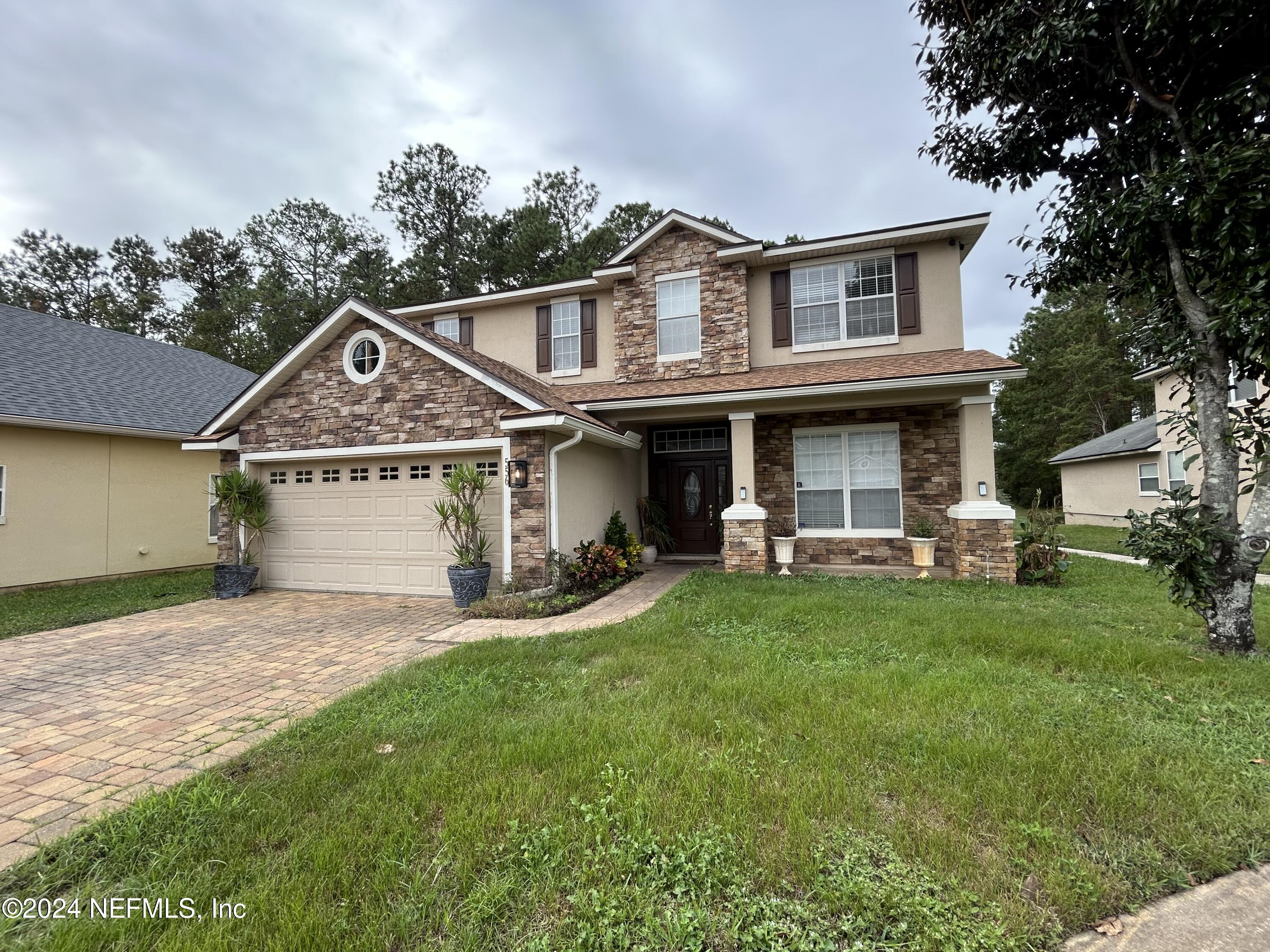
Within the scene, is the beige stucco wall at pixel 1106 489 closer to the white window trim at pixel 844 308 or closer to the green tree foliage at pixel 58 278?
the white window trim at pixel 844 308

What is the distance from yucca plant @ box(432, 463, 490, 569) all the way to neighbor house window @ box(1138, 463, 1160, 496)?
20065 mm

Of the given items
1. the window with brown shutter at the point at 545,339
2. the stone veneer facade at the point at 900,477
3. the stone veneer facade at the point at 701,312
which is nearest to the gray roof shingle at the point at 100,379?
the window with brown shutter at the point at 545,339

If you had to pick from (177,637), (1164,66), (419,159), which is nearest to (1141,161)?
(1164,66)

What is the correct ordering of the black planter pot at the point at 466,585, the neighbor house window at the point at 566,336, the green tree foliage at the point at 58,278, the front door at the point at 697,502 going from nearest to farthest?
the black planter pot at the point at 466,585 → the front door at the point at 697,502 → the neighbor house window at the point at 566,336 → the green tree foliage at the point at 58,278

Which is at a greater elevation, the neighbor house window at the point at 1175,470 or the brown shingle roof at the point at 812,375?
the brown shingle roof at the point at 812,375

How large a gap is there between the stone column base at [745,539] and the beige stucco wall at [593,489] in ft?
7.40

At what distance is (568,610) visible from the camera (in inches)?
277

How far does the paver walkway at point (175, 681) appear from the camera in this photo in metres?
2.96

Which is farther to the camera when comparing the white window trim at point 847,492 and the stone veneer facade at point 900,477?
the white window trim at point 847,492

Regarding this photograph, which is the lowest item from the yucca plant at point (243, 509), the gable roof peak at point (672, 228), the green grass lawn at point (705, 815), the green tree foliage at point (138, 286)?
the green grass lawn at point (705, 815)

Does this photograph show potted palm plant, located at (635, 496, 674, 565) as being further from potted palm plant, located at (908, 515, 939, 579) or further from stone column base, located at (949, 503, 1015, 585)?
stone column base, located at (949, 503, 1015, 585)

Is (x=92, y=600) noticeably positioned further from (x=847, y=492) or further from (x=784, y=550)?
(x=847, y=492)

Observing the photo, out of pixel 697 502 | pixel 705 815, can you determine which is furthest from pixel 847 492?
pixel 705 815

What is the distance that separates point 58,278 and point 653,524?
3455 cm
